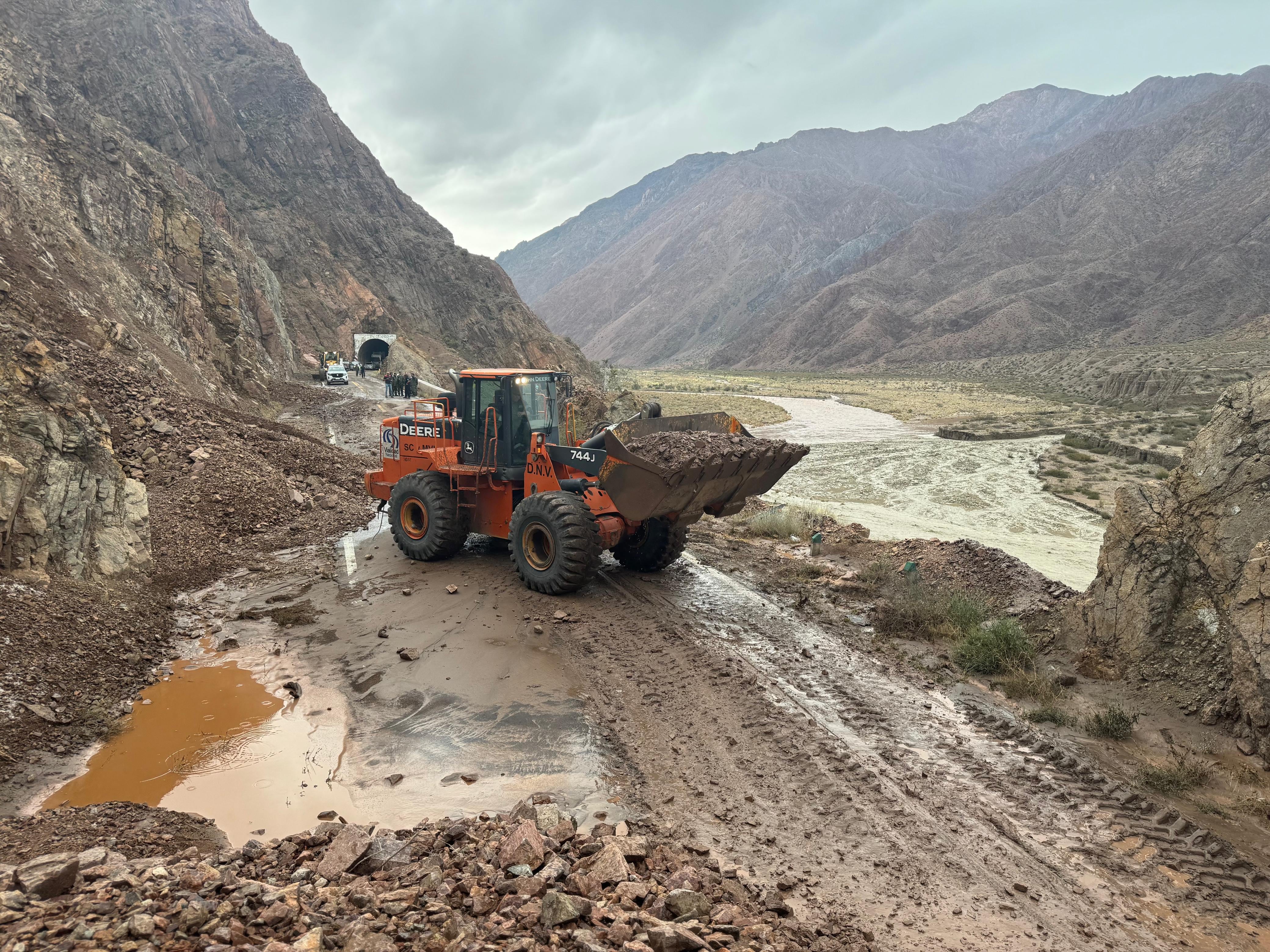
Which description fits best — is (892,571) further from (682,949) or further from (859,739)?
(682,949)

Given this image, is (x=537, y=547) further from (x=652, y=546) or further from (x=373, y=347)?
(x=373, y=347)

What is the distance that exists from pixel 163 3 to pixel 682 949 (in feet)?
264

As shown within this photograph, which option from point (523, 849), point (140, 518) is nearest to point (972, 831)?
point (523, 849)

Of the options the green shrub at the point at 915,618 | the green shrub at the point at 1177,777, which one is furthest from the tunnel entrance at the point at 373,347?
the green shrub at the point at 1177,777

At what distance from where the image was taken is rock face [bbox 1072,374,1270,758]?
5699 mm

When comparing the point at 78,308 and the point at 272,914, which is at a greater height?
the point at 78,308

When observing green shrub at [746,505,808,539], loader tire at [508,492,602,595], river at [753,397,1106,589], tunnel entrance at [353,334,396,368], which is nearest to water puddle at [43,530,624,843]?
loader tire at [508,492,602,595]

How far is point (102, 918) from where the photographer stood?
3.21m

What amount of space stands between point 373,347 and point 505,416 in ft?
132

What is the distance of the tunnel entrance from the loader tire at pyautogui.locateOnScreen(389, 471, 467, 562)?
3691 centimetres

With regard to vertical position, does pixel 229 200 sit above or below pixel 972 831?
above

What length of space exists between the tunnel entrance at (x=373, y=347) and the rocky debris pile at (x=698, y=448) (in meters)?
39.3

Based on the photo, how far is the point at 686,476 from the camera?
28.1 feet

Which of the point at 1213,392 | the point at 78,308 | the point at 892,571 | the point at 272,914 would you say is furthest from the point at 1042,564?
the point at 1213,392
